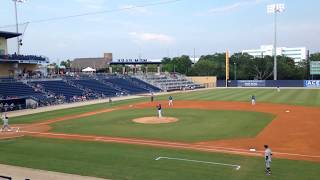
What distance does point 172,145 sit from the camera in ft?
73.6

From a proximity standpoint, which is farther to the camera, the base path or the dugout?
the dugout

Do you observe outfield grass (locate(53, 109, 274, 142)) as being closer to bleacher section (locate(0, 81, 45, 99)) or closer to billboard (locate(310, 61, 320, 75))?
bleacher section (locate(0, 81, 45, 99))

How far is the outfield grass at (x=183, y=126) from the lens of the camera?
25656 mm

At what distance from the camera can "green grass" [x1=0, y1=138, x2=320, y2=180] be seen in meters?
16.0

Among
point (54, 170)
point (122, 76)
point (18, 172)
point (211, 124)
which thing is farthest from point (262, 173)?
point (122, 76)

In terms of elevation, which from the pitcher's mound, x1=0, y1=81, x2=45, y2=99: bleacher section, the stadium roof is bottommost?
the pitcher's mound

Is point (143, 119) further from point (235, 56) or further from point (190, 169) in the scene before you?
point (235, 56)

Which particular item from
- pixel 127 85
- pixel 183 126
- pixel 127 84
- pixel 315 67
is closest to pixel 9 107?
pixel 183 126

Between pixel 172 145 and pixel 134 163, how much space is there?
4.71m

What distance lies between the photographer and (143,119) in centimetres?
3416

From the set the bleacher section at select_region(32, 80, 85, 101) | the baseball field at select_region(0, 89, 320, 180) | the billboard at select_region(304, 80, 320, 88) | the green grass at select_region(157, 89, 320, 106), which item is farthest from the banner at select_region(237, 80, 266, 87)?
the baseball field at select_region(0, 89, 320, 180)

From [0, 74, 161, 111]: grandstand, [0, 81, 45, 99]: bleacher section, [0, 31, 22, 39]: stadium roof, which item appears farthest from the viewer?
[0, 31, 22, 39]: stadium roof

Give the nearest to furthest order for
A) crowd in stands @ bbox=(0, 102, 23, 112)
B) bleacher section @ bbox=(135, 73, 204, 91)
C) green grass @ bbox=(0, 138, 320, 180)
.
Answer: green grass @ bbox=(0, 138, 320, 180) < crowd in stands @ bbox=(0, 102, 23, 112) < bleacher section @ bbox=(135, 73, 204, 91)

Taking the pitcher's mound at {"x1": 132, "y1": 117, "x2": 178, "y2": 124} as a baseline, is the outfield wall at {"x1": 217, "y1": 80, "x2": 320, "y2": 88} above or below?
above
